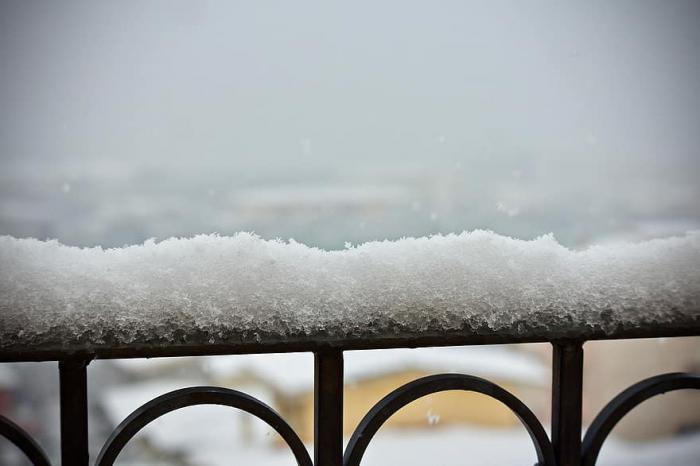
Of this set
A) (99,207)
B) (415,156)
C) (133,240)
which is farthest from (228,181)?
(133,240)

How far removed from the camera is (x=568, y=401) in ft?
1.39

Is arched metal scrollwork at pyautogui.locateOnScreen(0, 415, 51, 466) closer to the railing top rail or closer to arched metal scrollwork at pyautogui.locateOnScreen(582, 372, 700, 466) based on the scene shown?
the railing top rail

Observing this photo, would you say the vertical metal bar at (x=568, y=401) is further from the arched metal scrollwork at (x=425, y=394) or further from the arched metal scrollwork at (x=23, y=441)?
the arched metal scrollwork at (x=23, y=441)

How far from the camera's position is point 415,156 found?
38.9 inches

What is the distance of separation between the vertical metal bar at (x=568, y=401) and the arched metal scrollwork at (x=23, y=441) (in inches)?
14.9

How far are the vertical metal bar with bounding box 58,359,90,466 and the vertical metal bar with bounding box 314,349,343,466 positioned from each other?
0.16 meters

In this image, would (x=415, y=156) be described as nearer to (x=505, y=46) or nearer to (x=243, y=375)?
(x=505, y=46)

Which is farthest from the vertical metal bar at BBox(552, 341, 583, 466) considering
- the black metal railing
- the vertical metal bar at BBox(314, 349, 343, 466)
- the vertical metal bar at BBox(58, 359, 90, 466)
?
the vertical metal bar at BBox(58, 359, 90, 466)

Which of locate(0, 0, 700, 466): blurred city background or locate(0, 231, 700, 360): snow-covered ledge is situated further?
locate(0, 0, 700, 466): blurred city background

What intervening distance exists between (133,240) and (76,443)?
5.7 inches

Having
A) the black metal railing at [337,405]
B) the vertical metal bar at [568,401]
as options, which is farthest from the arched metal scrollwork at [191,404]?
the vertical metal bar at [568,401]

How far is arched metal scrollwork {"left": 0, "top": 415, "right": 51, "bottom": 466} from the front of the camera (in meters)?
0.35

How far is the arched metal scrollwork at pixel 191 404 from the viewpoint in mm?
359

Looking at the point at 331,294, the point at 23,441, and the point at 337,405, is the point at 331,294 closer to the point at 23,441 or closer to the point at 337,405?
the point at 337,405
